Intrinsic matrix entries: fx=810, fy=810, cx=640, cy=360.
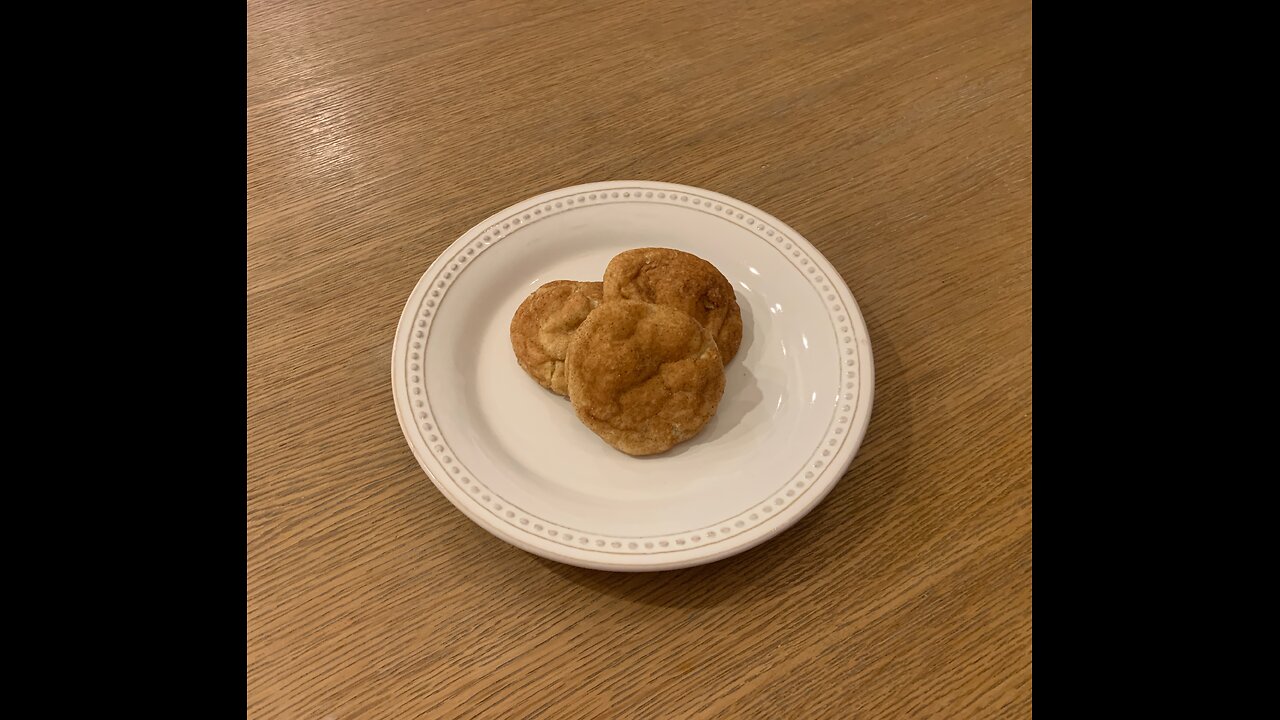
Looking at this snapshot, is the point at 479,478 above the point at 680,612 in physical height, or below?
above

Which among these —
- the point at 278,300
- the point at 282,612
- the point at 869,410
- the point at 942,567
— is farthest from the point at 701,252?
the point at 282,612

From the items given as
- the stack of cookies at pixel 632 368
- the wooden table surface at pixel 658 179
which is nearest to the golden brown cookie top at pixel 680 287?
the stack of cookies at pixel 632 368

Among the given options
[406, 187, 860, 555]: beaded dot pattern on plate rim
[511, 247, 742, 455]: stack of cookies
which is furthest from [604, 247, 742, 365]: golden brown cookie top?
[406, 187, 860, 555]: beaded dot pattern on plate rim

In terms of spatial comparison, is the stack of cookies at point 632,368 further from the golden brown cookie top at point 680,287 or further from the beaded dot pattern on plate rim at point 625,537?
the beaded dot pattern on plate rim at point 625,537

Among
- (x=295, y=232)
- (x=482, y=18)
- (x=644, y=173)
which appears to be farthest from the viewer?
(x=482, y=18)

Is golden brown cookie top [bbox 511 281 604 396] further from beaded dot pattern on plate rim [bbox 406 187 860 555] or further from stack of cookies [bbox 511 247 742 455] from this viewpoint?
beaded dot pattern on plate rim [bbox 406 187 860 555]

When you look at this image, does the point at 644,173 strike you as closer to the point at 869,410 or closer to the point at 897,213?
the point at 897,213

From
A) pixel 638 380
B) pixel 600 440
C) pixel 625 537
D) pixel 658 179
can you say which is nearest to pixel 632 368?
pixel 638 380
